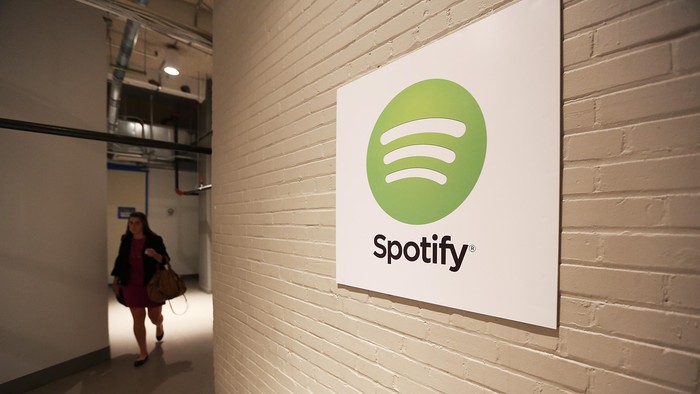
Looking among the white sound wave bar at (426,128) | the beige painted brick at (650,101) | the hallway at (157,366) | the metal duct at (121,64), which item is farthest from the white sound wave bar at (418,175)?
the hallway at (157,366)

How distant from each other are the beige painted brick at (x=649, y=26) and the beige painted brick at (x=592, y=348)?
73cm

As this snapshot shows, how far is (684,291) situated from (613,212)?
21 cm

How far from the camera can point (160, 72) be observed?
552cm

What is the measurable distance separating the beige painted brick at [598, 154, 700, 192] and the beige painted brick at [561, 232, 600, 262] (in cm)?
13

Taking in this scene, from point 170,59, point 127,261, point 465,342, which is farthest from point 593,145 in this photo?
point 170,59

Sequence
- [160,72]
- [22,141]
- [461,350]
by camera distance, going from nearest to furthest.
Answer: [461,350] → [22,141] → [160,72]

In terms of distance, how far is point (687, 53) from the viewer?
658mm

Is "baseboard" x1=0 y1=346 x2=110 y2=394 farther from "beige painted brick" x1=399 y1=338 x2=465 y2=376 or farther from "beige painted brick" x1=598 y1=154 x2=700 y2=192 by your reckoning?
"beige painted brick" x1=598 y1=154 x2=700 y2=192

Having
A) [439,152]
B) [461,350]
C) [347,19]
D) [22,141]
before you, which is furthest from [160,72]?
[461,350]

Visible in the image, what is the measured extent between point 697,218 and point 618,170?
0.56 feet

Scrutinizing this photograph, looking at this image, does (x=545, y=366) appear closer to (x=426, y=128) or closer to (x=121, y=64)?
(x=426, y=128)

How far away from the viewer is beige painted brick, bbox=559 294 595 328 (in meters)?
0.78

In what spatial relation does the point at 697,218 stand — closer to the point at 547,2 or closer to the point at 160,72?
the point at 547,2

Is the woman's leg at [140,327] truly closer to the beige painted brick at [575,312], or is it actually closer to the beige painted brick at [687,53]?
the beige painted brick at [575,312]
